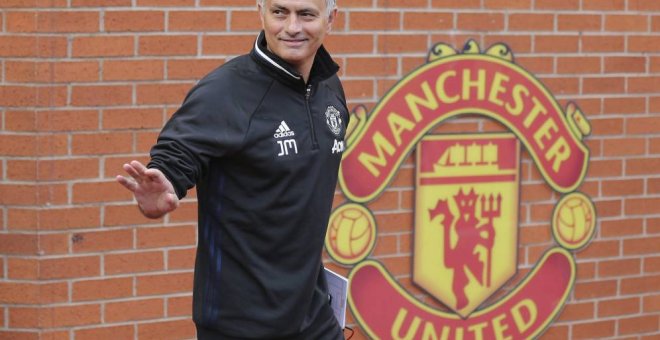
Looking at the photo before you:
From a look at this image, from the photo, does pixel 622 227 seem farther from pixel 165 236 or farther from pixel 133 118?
pixel 133 118

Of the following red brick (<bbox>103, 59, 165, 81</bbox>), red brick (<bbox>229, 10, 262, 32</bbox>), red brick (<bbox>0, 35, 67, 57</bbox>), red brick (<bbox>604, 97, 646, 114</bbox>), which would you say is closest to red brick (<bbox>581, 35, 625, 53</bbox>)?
red brick (<bbox>604, 97, 646, 114</bbox>)

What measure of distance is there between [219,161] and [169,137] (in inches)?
8.1

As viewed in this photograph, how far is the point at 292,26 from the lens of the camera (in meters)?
3.85

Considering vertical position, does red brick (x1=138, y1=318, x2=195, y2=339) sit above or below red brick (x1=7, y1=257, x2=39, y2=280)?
below

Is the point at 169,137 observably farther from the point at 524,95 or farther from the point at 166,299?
the point at 524,95

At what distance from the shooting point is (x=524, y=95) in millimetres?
6102

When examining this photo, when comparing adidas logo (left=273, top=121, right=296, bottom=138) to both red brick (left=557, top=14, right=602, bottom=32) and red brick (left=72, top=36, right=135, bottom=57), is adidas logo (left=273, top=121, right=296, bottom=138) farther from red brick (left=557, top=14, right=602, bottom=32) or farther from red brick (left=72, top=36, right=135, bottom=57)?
red brick (left=557, top=14, right=602, bottom=32)

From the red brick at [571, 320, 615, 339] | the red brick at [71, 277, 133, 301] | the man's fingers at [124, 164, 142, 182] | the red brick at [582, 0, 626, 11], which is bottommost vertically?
the red brick at [571, 320, 615, 339]

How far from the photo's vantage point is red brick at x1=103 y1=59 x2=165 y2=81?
202 inches

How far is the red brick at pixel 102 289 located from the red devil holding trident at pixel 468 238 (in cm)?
155

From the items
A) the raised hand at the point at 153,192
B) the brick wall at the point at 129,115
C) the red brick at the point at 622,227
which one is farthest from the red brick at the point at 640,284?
the raised hand at the point at 153,192

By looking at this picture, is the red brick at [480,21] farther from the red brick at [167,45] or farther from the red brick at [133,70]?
the red brick at [133,70]

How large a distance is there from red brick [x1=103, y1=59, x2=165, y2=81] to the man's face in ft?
4.57

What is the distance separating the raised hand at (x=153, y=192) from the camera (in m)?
3.33
